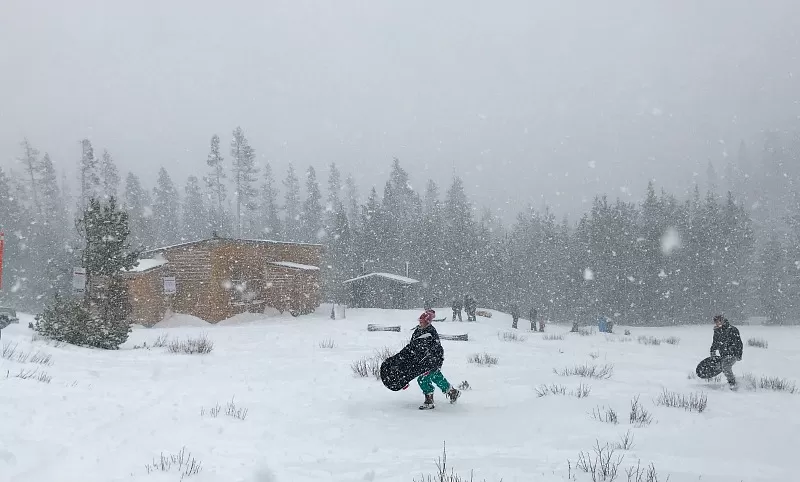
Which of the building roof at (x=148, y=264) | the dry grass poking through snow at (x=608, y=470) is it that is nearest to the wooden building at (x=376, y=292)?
the building roof at (x=148, y=264)

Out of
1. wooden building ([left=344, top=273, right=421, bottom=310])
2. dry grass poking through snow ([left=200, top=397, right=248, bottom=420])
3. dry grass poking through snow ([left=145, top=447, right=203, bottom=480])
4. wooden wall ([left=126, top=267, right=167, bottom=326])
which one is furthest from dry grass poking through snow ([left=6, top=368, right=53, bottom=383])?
wooden building ([left=344, top=273, right=421, bottom=310])

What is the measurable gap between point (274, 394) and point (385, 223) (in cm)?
4641

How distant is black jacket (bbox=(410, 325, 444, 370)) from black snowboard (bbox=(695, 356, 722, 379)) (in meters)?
6.29

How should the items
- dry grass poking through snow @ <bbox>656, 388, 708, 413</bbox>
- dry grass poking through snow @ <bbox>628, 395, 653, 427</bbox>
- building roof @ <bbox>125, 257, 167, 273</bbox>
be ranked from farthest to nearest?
building roof @ <bbox>125, 257, 167, 273</bbox> → dry grass poking through snow @ <bbox>656, 388, 708, 413</bbox> → dry grass poking through snow @ <bbox>628, 395, 653, 427</bbox>

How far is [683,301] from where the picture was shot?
169 ft

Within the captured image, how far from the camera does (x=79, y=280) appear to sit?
14.6 meters

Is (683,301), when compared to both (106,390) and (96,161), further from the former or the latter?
(96,161)

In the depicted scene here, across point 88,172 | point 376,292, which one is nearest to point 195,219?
point 88,172

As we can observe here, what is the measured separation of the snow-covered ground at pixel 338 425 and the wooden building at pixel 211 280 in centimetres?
1799

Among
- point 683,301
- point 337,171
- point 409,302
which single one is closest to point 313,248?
point 409,302

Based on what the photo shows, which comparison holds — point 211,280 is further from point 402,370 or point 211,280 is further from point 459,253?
point 459,253

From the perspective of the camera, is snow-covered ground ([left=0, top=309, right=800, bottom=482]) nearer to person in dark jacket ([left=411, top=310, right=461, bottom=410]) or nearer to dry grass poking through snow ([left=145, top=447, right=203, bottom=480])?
dry grass poking through snow ([left=145, top=447, right=203, bottom=480])

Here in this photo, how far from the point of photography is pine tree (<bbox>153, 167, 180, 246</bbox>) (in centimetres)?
6393

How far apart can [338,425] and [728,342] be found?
332 inches
